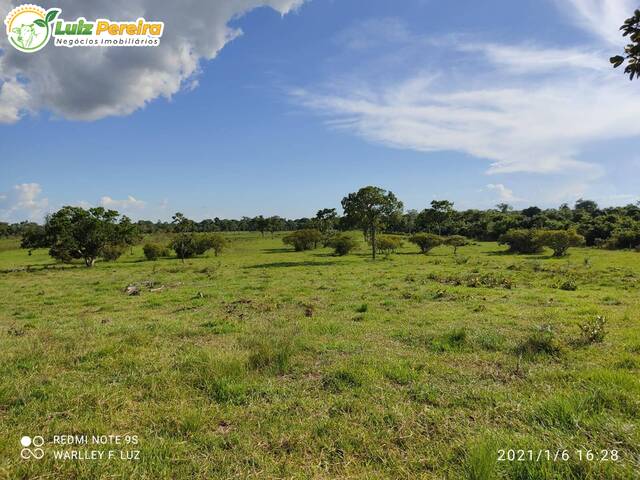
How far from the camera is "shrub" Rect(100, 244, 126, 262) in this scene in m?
53.8

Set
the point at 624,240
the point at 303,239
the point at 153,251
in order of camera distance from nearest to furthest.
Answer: the point at 153,251 → the point at 624,240 → the point at 303,239

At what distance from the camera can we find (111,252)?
180 feet

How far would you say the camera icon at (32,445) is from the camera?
4.46 metres

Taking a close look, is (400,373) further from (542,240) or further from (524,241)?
(524,241)

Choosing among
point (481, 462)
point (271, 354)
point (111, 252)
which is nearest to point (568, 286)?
point (271, 354)

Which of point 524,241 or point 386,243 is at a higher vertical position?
point 386,243

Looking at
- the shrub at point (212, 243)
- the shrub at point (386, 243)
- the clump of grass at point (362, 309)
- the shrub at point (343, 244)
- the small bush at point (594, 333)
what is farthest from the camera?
the shrub at point (212, 243)

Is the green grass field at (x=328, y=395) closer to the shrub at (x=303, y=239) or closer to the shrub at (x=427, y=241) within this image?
the shrub at (x=427, y=241)

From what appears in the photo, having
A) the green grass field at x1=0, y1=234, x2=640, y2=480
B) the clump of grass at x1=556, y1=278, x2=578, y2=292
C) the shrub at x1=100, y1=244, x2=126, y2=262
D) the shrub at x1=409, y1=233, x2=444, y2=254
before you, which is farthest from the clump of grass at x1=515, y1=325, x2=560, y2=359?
the shrub at x1=100, y1=244, x2=126, y2=262

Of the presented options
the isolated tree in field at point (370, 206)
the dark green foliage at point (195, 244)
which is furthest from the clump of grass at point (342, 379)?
the dark green foliage at point (195, 244)

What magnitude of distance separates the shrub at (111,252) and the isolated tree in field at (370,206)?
35.2 metres

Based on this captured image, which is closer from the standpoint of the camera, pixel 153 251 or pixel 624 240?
pixel 153 251

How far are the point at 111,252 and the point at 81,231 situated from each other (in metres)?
11.0

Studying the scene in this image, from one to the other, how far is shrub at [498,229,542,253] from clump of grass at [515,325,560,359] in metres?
55.9
